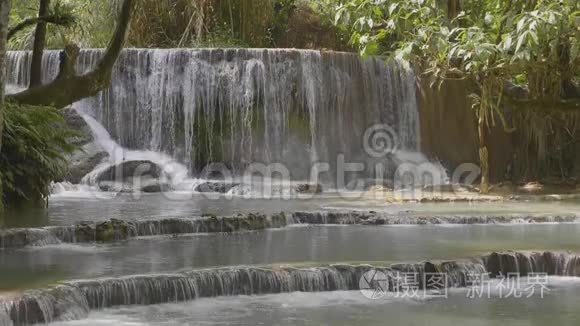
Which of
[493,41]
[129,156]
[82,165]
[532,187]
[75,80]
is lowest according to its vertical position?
[532,187]

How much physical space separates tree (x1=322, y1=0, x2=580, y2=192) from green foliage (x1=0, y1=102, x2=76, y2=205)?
16.8 feet

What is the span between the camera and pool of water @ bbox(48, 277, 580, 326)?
8.23m

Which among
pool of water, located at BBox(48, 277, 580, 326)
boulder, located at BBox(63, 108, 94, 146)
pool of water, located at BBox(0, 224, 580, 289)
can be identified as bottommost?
pool of water, located at BBox(48, 277, 580, 326)

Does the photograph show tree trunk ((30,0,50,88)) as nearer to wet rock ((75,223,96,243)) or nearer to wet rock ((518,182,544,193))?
wet rock ((75,223,96,243))

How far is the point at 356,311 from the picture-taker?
8672 millimetres

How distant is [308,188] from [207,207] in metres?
3.78

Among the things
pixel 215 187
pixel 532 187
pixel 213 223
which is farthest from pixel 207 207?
pixel 532 187

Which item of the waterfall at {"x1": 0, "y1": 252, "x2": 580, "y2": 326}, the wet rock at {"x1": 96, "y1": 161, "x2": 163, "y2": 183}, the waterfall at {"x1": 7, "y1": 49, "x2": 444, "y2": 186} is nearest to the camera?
the waterfall at {"x1": 0, "y1": 252, "x2": 580, "y2": 326}

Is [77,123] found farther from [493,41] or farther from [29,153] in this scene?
[493,41]

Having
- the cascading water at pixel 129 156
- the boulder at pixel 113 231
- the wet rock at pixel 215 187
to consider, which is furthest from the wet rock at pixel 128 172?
the boulder at pixel 113 231

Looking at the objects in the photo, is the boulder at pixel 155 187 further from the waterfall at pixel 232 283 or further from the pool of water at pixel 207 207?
the waterfall at pixel 232 283

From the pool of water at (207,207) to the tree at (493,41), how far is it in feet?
7.04

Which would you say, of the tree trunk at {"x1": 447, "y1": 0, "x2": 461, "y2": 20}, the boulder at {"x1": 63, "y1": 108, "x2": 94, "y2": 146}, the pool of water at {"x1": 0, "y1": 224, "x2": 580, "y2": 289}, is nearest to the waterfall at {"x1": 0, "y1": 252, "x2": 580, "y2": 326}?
the pool of water at {"x1": 0, "y1": 224, "x2": 580, "y2": 289}

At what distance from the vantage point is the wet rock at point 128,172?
58.9 feet
